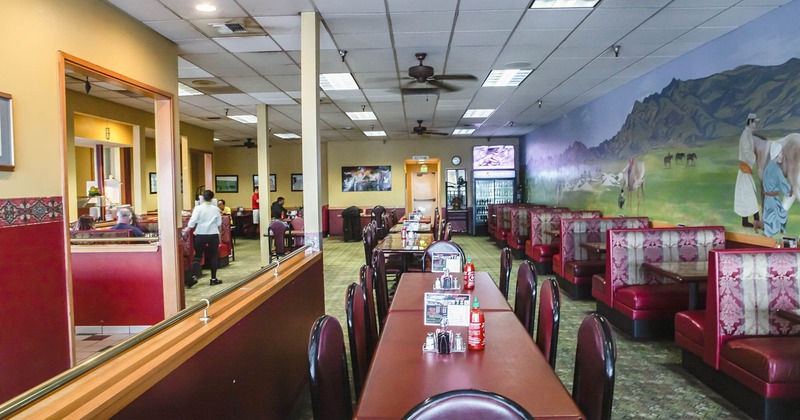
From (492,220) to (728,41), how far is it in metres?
8.82

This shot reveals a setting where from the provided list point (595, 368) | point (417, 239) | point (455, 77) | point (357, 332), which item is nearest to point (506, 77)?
point (455, 77)

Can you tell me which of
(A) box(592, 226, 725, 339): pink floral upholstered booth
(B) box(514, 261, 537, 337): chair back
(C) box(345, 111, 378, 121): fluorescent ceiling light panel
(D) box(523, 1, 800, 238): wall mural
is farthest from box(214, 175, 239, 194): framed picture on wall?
(B) box(514, 261, 537, 337): chair back

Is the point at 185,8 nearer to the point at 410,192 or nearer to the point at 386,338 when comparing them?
the point at 386,338

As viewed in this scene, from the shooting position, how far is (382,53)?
5.73 m

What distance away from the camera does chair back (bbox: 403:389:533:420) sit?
3.72ft

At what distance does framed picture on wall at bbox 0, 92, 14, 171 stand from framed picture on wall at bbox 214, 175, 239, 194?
45.6 ft

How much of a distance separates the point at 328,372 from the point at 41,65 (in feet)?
10.7

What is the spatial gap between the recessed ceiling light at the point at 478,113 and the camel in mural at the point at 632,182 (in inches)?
131

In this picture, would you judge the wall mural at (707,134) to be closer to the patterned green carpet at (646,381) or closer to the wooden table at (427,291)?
the patterned green carpet at (646,381)

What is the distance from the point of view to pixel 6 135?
3.09m

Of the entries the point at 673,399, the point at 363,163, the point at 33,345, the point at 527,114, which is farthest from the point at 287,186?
the point at 673,399

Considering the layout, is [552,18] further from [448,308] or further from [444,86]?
[448,308]

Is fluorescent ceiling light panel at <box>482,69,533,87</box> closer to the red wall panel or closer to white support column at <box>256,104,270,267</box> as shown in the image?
white support column at <box>256,104,270,267</box>

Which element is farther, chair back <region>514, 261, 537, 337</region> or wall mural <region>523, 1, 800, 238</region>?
wall mural <region>523, 1, 800, 238</region>
